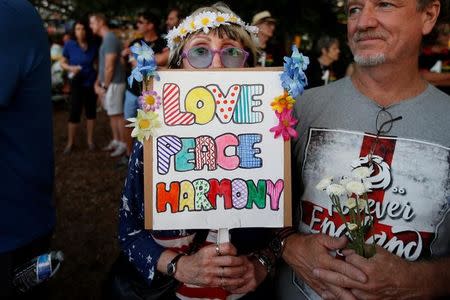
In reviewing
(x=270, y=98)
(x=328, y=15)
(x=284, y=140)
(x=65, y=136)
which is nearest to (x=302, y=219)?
(x=284, y=140)

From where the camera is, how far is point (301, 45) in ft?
27.2

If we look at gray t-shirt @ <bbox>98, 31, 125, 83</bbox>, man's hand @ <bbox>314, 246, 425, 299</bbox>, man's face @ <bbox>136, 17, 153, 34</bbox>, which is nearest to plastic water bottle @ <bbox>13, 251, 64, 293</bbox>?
man's hand @ <bbox>314, 246, 425, 299</bbox>

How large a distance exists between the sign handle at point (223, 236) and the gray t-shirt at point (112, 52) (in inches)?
200

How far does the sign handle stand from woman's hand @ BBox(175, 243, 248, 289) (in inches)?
0.7

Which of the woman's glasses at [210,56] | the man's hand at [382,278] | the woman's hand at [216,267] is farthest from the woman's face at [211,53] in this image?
the man's hand at [382,278]

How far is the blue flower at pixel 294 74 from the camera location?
1560mm

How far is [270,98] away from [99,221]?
3.35 metres

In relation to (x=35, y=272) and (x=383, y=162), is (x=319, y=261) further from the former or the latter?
(x=35, y=272)

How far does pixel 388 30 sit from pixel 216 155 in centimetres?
73

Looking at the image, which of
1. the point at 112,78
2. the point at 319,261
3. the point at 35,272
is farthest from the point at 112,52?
the point at 319,261

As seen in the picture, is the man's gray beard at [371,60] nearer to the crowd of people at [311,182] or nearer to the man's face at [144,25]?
the crowd of people at [311,182]

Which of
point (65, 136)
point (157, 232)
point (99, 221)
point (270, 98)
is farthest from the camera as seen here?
point (65, 136)

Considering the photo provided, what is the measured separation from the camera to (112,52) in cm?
622

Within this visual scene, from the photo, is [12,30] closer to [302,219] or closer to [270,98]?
[270,98]
